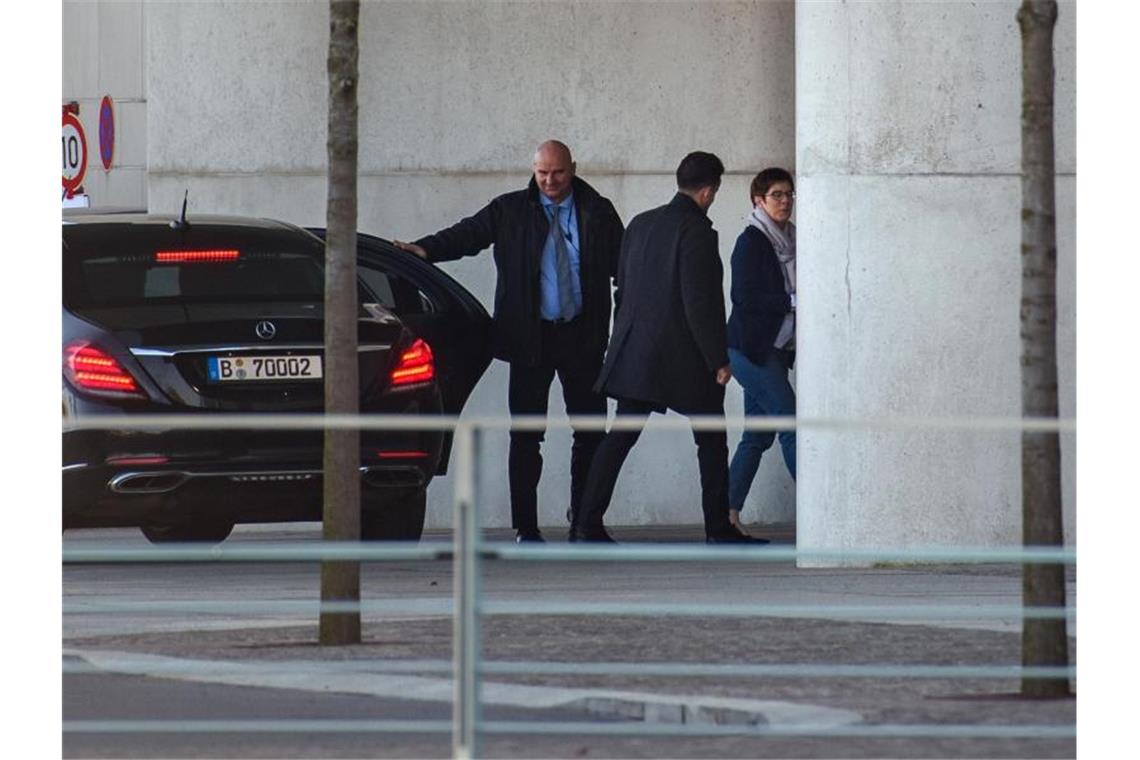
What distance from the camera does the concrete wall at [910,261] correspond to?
11.3 metres

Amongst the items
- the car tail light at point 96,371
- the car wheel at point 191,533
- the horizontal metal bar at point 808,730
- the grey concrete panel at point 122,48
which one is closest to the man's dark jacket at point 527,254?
the car wheel at point 191,533

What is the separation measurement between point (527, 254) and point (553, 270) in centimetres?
15

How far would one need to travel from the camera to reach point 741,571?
11.3 metres

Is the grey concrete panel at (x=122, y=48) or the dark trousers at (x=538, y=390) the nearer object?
the dark trousers at (x=538, y=390)

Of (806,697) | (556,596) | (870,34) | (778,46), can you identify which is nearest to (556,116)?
(778,46)

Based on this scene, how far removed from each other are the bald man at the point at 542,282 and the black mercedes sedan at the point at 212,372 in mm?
1052

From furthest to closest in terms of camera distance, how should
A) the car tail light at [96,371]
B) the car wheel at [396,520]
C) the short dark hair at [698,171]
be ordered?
1. the short dark hair at [698,171]
2. the car wheel at [396,520]
3. the car tail light at [96,371]

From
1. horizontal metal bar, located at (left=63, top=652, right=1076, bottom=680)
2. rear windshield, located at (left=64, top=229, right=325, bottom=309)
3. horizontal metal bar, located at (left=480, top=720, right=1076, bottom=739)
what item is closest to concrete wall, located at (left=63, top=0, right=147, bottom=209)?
rear windshield, located at (left=64, top=229, right=325, bottom=309)

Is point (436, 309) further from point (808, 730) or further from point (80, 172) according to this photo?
point (80, 172)

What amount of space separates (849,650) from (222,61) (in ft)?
25.0

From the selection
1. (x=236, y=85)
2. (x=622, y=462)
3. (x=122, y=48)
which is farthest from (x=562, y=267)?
(x=122, y=48)

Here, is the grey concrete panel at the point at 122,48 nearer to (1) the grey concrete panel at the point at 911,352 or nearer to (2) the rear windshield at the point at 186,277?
(2) the rear windshield at the point at 186,277

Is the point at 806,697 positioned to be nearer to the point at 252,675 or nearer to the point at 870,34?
the point at 252,675

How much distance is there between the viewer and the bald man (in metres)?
12.2
